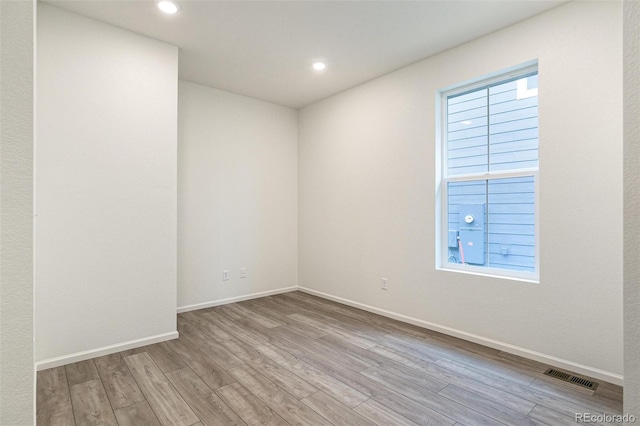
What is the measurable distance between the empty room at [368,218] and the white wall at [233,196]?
0.05m

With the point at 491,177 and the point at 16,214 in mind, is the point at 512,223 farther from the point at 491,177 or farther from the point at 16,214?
the point at 16,214

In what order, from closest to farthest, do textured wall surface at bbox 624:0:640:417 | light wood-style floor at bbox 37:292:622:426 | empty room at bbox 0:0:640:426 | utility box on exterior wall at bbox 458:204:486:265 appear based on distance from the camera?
textured wall surface at bbox 624:0:640:417, light wood-style floor at bbox 37:292:622:426, empty room at bbox 0:0:640:426, utility box on exterior wall at bbox 458:204:486:265

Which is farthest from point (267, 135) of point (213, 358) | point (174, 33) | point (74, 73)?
point (213, 358)

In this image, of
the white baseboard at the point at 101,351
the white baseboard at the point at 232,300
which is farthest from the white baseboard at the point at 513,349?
the white baseboard at the point at 101,351

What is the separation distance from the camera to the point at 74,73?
2572 millimetres

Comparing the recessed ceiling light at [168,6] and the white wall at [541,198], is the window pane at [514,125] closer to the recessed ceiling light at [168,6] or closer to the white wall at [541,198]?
the white wall at [541,198]

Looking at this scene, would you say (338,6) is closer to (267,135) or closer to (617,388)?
(267,135)

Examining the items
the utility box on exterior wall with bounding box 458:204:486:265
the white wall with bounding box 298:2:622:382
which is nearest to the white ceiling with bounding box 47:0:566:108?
the white wall with bounding box 298:2:622:382

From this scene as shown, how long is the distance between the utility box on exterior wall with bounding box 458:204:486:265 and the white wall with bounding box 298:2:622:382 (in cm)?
24

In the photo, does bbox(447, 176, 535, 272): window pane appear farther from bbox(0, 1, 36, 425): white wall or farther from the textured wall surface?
bbox(0, 1, 36, 425): white wall

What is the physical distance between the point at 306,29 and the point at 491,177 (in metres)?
2.14

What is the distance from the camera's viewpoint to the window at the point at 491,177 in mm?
2689

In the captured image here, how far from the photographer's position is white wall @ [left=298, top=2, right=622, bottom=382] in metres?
2.23

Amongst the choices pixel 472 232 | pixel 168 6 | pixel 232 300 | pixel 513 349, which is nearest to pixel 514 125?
pixel 472 232
